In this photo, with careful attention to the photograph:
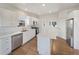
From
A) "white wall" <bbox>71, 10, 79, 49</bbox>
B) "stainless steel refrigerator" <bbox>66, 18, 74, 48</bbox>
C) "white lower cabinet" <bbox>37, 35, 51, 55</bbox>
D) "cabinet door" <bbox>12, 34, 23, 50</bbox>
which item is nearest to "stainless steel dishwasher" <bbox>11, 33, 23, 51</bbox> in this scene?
"cabinet door" <bbox>12, 34, 23, 50</bbox>

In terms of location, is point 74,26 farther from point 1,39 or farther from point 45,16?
point 1,39

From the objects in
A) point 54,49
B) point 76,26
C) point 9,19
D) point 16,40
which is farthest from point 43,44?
point 9,19

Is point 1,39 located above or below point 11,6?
below

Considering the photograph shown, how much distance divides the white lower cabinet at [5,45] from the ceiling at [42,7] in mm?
688

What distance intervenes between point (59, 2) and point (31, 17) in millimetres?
617

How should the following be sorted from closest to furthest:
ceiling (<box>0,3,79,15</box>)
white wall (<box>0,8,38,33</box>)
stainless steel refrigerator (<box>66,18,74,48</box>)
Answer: ceiling (<box>0,3,79,15</box>) < white wall (<box>0,8,38,33</box>) < stainless steel refrigerator (<box>66,18,74,48</box>)

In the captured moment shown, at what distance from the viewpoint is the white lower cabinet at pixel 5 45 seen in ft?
6.54

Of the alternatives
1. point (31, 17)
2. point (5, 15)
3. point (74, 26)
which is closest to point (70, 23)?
point (74, 26)

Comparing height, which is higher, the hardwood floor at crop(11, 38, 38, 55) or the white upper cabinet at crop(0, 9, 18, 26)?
the white upper cabinet at crop(0, 9, 18, 26)

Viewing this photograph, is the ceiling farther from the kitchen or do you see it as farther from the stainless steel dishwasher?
the stainless steel dishwasher

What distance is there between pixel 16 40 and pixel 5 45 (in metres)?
0.24

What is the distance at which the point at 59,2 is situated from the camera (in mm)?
1869

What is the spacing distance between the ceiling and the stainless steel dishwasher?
22.0 inches

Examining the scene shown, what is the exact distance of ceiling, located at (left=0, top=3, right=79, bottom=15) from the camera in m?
1.92
